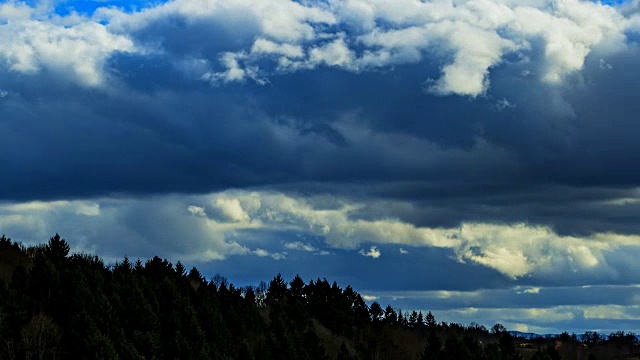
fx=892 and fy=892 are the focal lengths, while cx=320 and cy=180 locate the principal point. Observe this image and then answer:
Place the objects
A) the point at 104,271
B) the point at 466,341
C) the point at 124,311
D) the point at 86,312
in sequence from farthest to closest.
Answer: the point at 466,341 → the point at 104,271 → the point at 124,311 → the point at 86,312

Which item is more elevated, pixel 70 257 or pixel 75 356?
pixel 70 257

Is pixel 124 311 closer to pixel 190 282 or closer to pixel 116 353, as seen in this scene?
pixel 116 353

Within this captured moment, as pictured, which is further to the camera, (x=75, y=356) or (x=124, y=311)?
(x=124, y=311)

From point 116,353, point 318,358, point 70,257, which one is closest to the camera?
point 116,353

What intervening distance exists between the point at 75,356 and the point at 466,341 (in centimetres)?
10342

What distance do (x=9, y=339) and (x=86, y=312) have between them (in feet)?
27.4

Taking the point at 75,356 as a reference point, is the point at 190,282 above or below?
above

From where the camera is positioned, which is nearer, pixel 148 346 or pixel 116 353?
pixel 116 353

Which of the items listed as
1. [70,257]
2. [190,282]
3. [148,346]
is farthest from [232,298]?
[148,346]

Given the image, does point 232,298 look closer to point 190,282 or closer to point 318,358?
point 190,282

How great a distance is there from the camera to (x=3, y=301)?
8675 centimetres

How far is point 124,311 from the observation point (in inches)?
3969

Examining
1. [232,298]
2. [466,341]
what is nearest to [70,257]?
[232,298]

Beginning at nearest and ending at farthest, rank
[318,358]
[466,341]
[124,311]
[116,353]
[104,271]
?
[116,353] → [124,311] → [104,271] → [318,358] → [466,341]
